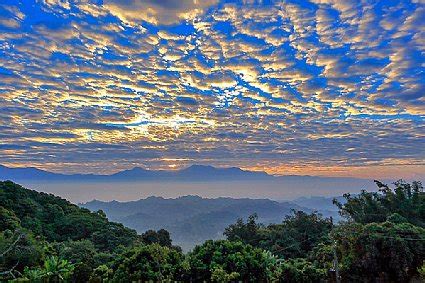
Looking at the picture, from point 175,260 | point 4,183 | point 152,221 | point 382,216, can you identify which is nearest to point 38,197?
point 4,183

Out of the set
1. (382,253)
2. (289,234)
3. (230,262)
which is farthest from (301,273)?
(289,234)

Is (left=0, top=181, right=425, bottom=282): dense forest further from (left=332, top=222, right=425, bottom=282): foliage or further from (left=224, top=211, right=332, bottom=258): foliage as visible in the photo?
(left=224, top=211, right=332, bottom=258): foliage

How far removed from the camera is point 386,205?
30891mm

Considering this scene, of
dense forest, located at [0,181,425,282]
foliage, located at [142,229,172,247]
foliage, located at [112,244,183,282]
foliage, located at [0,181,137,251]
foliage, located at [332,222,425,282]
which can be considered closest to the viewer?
foliage, located at [112,244,183,282]

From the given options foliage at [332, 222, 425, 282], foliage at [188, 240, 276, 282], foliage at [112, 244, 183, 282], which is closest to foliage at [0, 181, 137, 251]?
foliage at [112, 244, 183, 282]

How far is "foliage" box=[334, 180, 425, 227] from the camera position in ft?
95.8

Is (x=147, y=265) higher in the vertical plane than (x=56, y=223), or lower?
higher

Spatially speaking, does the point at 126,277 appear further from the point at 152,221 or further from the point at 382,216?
the point at 152,221

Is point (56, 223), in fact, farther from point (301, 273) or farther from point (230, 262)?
point (301, 273)

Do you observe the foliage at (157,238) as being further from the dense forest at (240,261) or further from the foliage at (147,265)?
the foliage at (147,265)

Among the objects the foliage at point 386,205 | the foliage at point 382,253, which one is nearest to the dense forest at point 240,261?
the foliage at point 382,253

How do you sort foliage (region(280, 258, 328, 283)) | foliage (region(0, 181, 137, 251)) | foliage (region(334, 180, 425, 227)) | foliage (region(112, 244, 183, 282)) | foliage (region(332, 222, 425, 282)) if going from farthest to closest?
1. foliage (region(0, 181, 137, 251))
2. foliage (region(334, 180, 425, 227))
3. foliage (region(332, 222, 425, 282))
4. foliage (region(280, 258, 328, 283))
5. foliage (region(112, 244, 183, 282))

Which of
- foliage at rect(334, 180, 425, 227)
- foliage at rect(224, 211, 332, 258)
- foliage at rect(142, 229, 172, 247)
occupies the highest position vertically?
foliage at rect(334, 180, 425, 227)

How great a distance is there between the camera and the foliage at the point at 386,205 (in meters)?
29.2
